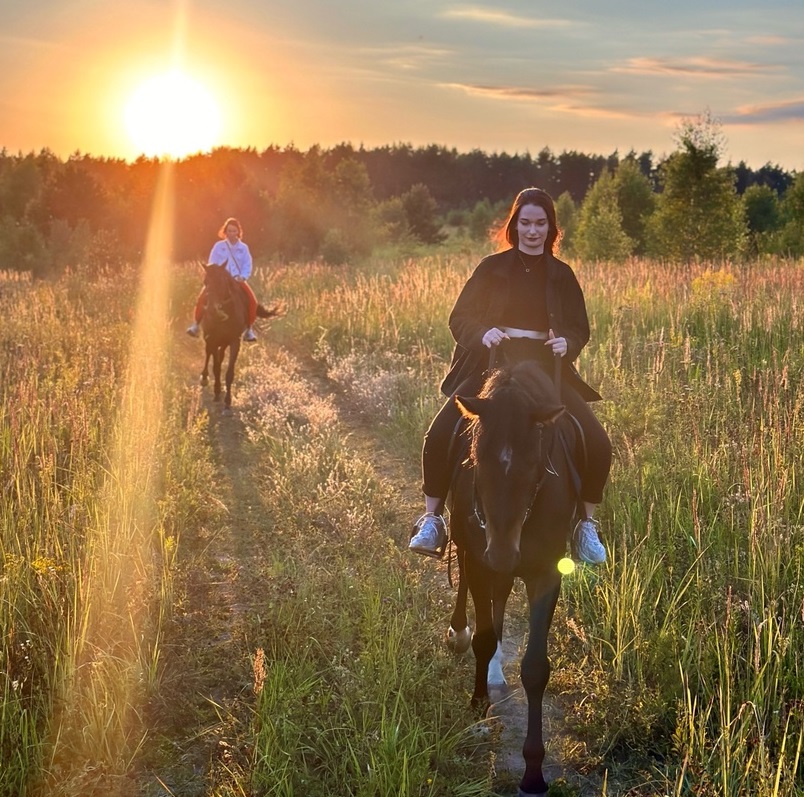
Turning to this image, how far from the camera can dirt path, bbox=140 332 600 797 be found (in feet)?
10.8

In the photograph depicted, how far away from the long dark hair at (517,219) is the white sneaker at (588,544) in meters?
1.70

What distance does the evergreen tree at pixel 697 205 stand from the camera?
27.2m

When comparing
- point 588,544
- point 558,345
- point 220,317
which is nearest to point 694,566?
point 588,544

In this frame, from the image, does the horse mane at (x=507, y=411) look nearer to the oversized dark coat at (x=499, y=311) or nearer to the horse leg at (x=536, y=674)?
the horse leg at (x=536, y=674)

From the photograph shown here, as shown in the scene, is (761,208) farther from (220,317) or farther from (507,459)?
(507,459)

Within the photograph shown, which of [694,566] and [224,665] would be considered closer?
[224,665]

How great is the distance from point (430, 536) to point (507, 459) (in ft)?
4.08

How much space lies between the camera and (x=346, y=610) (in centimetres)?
438

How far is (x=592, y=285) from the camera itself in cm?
1236

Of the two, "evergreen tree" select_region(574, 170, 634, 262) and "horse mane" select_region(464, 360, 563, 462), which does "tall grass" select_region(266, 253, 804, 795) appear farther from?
"evergreen tree" select_region(574, 170, 634, 262)

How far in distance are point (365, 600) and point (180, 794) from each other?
1577 mm

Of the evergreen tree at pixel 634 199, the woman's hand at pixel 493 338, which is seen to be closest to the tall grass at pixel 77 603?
the woman's hand at pixel 493 338

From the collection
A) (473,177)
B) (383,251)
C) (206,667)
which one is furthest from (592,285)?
(473,177)

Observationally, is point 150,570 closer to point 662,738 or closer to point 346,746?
point 346,746
